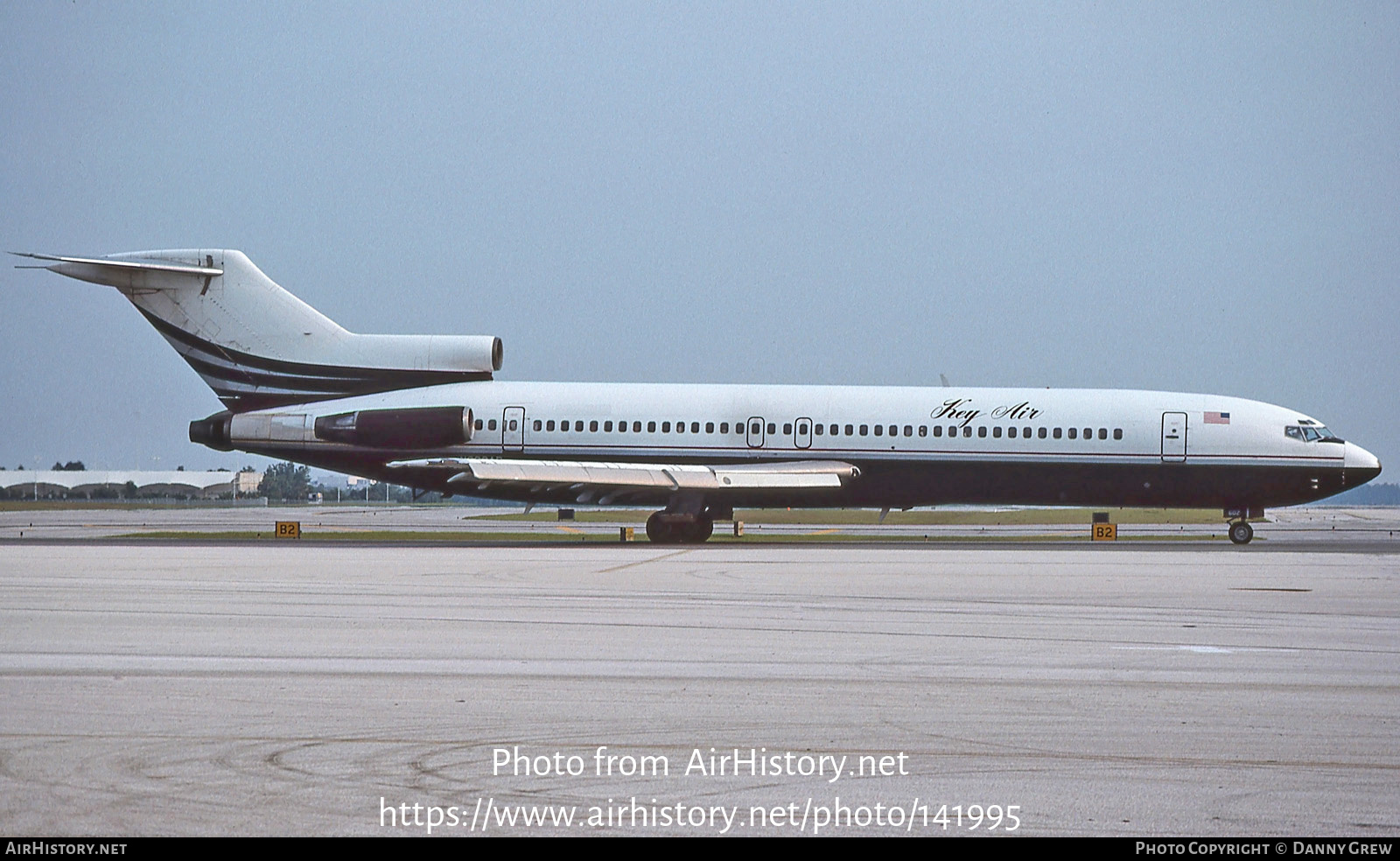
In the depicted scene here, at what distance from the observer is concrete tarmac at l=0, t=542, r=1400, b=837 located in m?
5.70

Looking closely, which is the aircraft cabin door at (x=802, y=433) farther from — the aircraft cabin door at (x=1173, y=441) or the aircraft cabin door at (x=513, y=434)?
the aircraft cabin door at (x=1173, y=441)

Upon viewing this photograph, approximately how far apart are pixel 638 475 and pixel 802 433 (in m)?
4.34

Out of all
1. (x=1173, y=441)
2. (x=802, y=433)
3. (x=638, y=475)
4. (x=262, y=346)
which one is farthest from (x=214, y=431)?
(x=1173, y=441)

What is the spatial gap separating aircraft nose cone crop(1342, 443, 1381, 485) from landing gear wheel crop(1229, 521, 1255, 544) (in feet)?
8.41

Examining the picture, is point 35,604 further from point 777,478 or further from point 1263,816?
point 777,478

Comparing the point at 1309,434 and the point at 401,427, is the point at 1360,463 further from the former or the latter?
the point at 401,427

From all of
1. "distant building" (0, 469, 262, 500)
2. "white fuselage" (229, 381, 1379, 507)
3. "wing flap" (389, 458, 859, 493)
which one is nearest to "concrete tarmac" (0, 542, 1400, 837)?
"wing flap" (389, 458, 859, 493)

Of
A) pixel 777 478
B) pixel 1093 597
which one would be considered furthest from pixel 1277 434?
pixel 1093 597

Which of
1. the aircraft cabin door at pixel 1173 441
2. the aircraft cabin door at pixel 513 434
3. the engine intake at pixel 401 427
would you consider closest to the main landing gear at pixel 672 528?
the aircraft cabin door at pixel 513 434

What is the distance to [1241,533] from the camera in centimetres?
3166

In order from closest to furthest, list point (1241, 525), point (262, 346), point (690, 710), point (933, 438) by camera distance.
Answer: point (690, 710), point (933, 438), point (1241, 525), point (262, 346)

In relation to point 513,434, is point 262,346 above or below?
above

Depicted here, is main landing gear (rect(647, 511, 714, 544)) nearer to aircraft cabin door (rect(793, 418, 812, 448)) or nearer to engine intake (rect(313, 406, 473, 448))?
aircraft cabin door (rect(793, 418, 812, 448))

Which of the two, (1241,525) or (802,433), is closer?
(802,433)
